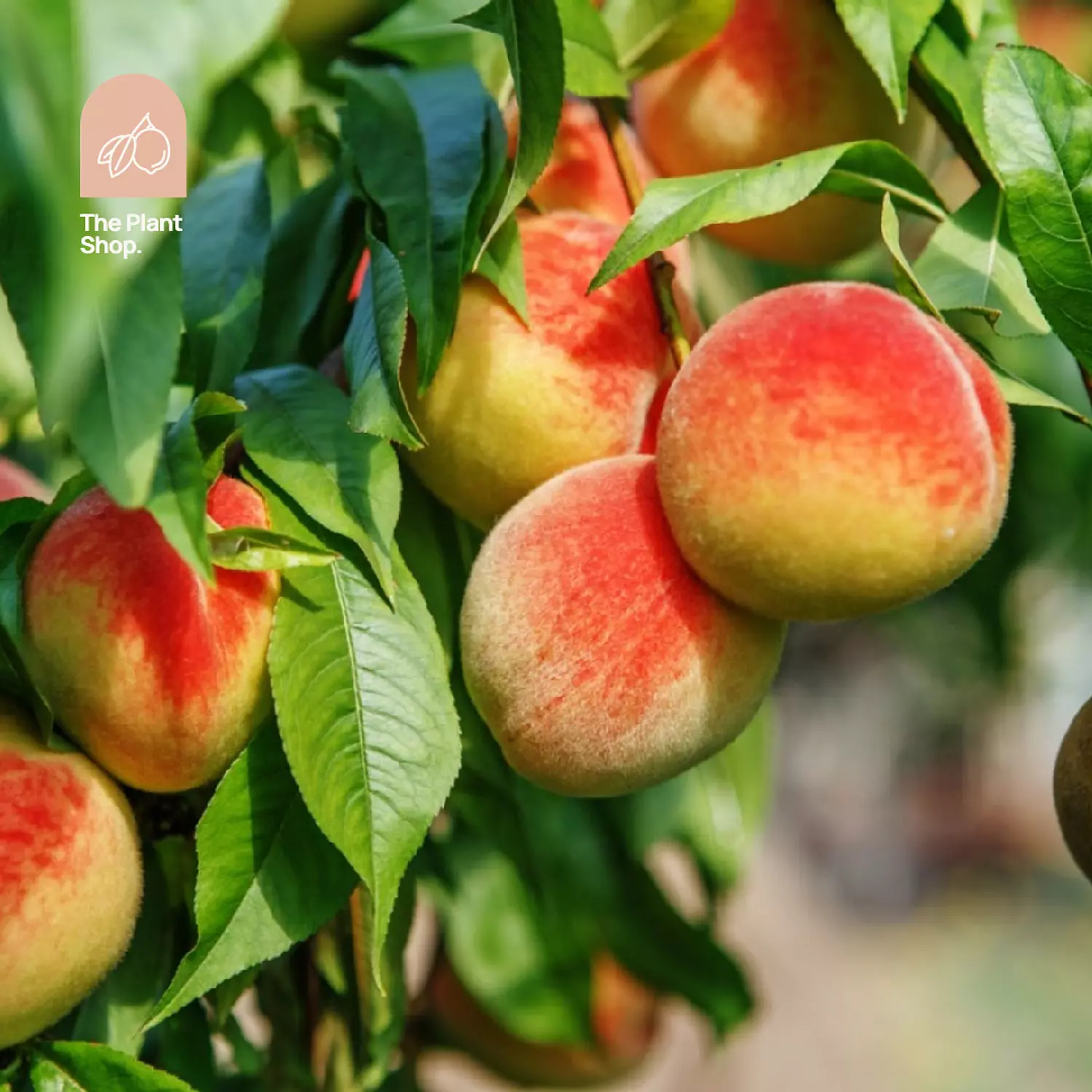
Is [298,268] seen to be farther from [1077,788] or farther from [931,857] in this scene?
[931,857]

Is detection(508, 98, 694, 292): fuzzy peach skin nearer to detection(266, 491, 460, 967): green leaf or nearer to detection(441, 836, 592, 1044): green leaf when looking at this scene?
detection(266, 491, 460, 967): green leaf

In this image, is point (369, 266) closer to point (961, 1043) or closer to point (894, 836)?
point (961, 1043)

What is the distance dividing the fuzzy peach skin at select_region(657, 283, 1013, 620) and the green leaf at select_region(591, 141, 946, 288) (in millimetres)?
47

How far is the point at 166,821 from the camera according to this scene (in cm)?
65

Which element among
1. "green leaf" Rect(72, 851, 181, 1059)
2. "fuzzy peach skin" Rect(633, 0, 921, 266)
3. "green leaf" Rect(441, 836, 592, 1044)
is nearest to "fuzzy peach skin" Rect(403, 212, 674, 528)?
"fuzzy peach skin" Rect(633, 0, 921, 266)

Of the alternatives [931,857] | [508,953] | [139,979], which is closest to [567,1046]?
[508,953]

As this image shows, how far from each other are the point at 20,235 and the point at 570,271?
26cm

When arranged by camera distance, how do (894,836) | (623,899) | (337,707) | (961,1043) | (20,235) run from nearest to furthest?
(20,235) < (337,707) < (623,899) < (961,1043) < (894,836)

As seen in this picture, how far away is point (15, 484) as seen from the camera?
730 millimetres

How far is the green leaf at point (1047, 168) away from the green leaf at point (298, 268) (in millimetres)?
297

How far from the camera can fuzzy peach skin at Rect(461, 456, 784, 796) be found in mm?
563

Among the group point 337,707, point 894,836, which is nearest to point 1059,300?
point 337,707

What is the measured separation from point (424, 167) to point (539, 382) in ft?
0.34

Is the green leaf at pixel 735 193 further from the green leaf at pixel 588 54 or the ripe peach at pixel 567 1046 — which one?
the ripe peach at pixel 567 1046
